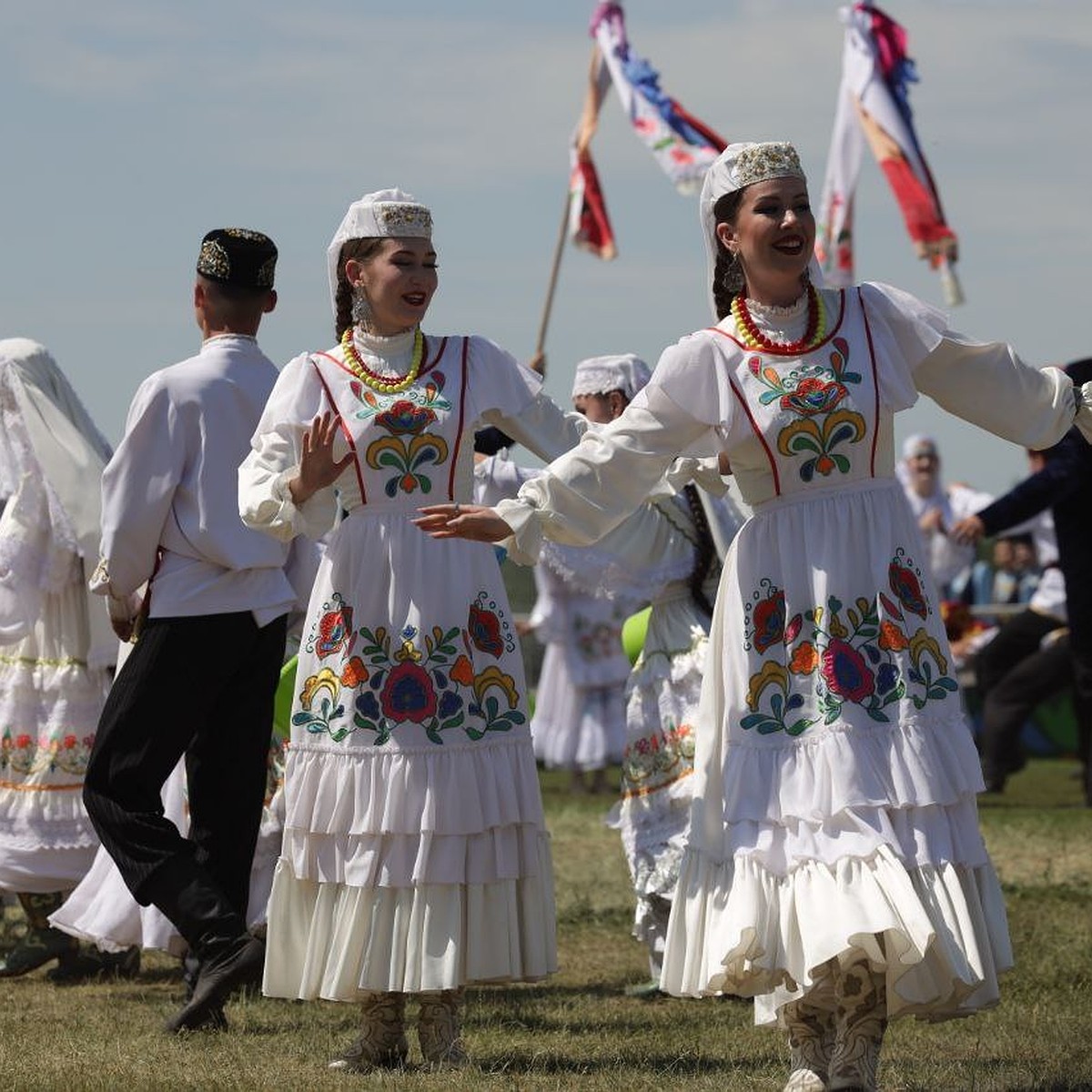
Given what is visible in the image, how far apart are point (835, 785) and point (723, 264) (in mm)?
1322

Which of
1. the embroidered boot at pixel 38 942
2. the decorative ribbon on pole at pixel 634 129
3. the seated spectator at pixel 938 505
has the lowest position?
the embroidered boot at pixel 38 942

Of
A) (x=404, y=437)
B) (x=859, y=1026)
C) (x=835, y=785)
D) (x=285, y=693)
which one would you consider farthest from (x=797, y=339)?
(x=285, y=693)

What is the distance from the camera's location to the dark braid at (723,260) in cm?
539

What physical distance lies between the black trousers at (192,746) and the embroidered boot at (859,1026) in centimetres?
Result: 206

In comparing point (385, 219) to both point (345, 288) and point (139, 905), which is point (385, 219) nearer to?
point (345, 288)

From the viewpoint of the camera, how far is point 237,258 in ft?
21.6

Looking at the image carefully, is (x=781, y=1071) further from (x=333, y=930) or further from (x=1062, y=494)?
(x=1062, y=494)

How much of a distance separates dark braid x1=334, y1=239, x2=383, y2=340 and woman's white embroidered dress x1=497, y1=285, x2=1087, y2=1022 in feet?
3.84

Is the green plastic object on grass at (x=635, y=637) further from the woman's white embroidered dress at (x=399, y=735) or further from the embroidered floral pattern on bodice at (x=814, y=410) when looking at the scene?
the embroidered floral pattern on bodice at (x=814, y=410)

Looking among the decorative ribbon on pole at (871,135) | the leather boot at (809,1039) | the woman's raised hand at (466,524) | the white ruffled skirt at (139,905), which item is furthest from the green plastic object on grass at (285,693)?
the decorative ribbon on pole at (871,135)

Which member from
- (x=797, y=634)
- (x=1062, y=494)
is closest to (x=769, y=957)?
(x=797, y=634)

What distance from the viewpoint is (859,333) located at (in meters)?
5.24

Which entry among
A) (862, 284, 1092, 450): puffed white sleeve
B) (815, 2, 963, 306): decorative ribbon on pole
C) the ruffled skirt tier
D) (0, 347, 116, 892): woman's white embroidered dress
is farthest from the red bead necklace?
(815, 2, 963, 306): decorative ribbon on pole

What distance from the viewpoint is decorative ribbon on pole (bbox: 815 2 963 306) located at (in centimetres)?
1584
